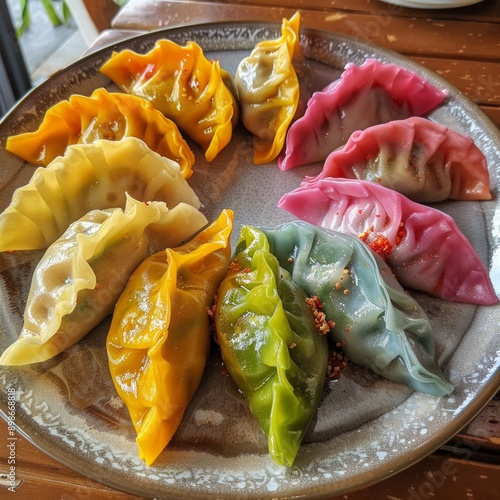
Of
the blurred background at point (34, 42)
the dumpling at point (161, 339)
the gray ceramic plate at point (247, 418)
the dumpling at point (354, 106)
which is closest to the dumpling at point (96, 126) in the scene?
the gray ceramic plate at point (247, 418)

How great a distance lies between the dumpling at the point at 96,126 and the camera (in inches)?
70.3

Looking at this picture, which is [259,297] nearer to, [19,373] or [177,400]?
[177,400]

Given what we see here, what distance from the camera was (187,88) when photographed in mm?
1938

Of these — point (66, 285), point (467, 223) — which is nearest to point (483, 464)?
point (467, 223)

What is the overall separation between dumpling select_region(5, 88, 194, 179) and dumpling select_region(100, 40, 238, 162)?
83mm

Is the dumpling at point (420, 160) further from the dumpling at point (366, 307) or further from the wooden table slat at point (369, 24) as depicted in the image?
the wooden table slat at point (369, 24)

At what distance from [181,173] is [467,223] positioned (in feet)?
2.92

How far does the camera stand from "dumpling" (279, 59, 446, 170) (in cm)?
183

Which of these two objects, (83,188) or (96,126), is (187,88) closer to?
(96,126)

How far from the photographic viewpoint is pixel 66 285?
1.37 meters

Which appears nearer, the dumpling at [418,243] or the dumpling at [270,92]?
the dumpling at [418,243]

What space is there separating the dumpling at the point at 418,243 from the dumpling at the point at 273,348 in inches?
12.0

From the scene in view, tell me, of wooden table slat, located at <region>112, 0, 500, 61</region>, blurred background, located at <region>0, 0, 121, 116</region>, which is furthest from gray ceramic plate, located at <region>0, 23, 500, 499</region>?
blurred background, located at <region>0, 0, 121, 116</region>

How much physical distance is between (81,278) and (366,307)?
70 cm
